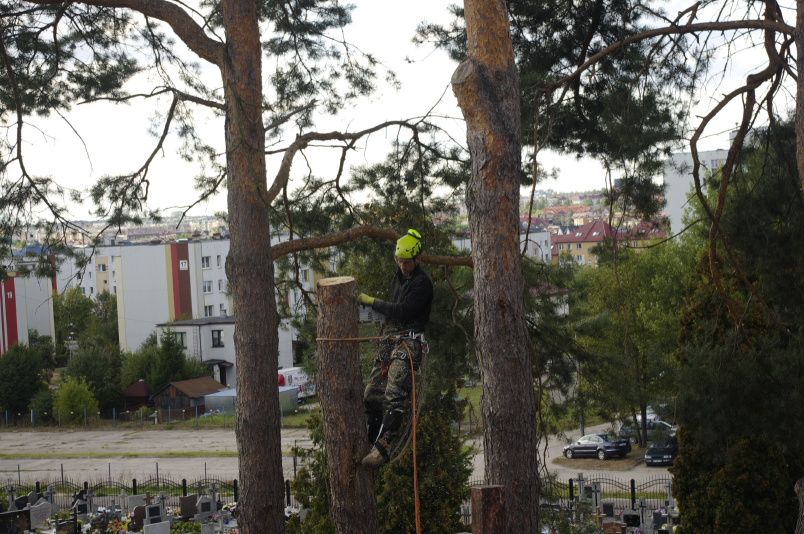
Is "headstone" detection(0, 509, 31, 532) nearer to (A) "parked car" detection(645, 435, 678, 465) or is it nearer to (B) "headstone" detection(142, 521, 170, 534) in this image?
(B) "headstone" detection(142, 521, 170, 534)

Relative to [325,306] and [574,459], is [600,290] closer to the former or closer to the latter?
[574,459]

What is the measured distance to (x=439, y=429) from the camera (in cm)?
1417

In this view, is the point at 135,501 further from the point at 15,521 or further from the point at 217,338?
the point at 217,338

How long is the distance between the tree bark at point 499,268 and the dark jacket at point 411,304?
502 mm

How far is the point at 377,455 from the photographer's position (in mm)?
6406

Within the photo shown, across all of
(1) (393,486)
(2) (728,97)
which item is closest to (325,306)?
(2) (728,97)

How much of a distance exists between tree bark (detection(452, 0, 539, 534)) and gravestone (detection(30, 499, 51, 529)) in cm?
1608

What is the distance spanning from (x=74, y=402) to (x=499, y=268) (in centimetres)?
4159

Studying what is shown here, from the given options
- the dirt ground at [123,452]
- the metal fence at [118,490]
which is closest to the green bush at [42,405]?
the dirt ground at [123,452]

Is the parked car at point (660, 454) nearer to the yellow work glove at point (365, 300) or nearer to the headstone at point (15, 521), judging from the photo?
the headstone at point (15, 521)

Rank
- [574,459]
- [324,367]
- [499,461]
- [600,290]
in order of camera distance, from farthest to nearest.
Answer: [574,459] → [600,290] → [324,367] → [499,461]

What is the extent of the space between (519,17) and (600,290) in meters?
19.6

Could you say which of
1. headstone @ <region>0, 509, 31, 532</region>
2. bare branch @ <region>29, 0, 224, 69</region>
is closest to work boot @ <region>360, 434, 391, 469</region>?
bare branch @ <region>29, 0, 224, 69</region>

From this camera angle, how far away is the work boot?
252 inches
